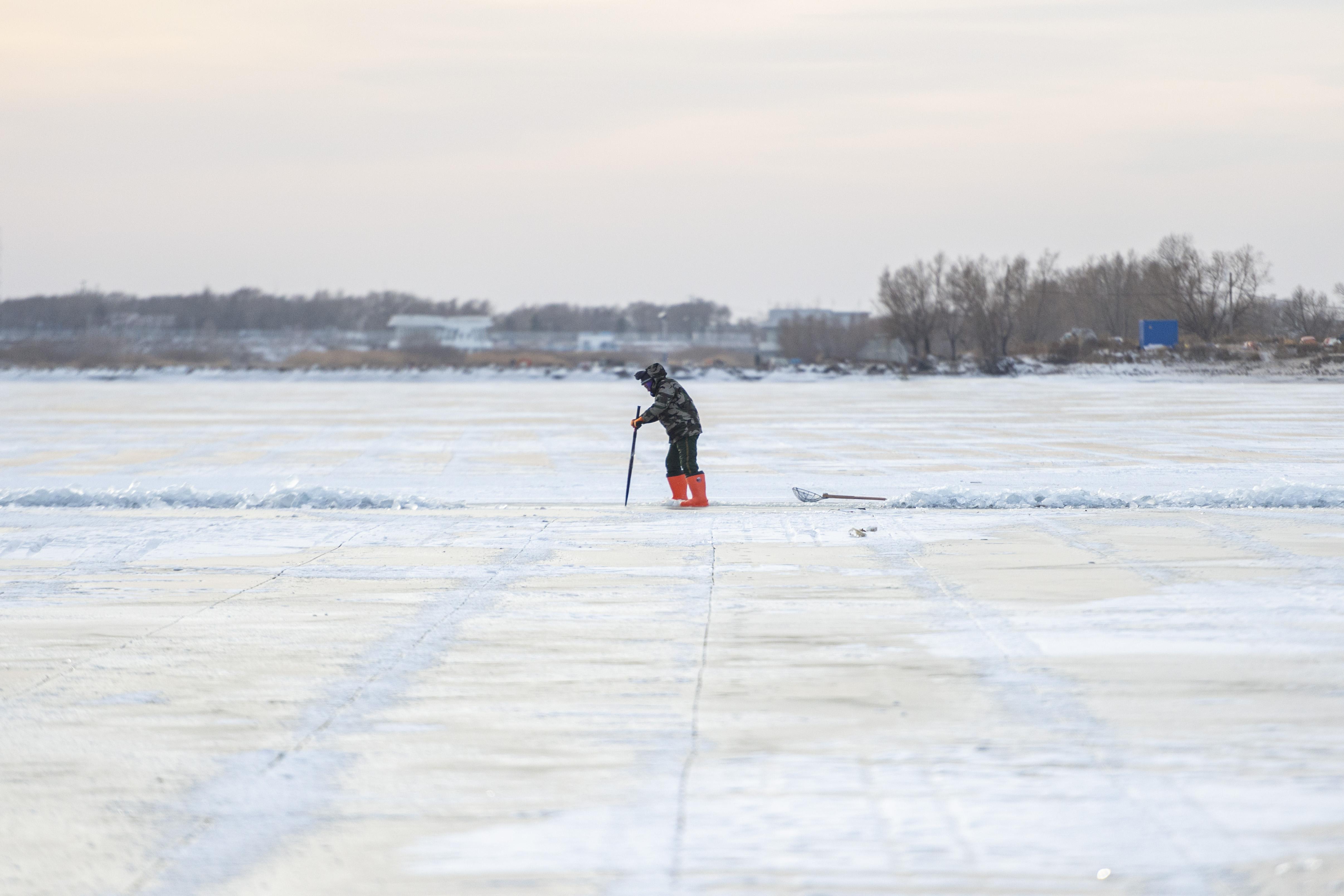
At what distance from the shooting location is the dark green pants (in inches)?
506

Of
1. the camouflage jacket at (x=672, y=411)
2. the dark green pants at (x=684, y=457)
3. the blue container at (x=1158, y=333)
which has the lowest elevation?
the dark green pants at (x=684, y=457)

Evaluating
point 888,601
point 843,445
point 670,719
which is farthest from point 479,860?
point 843,445

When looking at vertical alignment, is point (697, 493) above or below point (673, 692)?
above

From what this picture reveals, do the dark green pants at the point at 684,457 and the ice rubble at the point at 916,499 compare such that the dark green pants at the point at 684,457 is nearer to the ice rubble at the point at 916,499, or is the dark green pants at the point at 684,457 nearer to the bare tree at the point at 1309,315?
the ice rubble at the point at 916,499

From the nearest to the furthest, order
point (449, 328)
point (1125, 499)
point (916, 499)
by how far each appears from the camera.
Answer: point (1125, 499), point (916, 499), point (449, 328)

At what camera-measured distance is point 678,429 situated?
12.9 meters

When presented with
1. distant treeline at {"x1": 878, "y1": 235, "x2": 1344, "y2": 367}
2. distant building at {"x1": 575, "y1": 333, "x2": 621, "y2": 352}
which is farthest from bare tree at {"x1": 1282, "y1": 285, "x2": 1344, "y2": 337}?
distant building at {"x1": 575, "y1": 333, "x2": 621, "y2": 352}

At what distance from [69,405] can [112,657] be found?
98.3 ft

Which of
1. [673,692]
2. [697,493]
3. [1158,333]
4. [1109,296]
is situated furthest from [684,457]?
[1109,296]

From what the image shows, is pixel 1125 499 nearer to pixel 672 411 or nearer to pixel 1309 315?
pixel 672 411

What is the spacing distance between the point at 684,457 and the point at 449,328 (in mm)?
134319

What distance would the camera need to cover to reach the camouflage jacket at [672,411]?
1290 cm

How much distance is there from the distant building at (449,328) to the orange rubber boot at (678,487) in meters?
111

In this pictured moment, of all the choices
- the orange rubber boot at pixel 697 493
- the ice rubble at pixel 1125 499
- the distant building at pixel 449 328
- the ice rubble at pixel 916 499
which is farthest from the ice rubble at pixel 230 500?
the distant building at pixel 449 328
